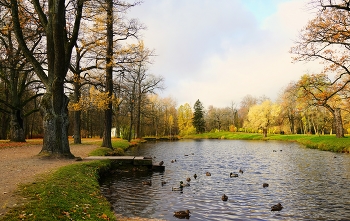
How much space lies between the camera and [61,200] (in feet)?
24.5

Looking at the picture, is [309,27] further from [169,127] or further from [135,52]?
[169,127]

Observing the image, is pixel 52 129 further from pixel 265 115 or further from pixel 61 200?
pixel 265 115

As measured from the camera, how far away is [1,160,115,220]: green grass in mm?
6281

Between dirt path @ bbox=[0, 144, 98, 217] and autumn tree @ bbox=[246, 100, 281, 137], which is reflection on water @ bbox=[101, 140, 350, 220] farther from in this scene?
autumn tree @ bbox=[246, 100, 281, 137]

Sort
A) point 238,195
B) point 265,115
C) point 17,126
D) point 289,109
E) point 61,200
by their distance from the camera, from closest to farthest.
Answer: point 61,200 → point 238,195 → point 17,126 → point 289,109 → point 265,115

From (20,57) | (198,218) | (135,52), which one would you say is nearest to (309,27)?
(135,52)

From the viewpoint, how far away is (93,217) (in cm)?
706

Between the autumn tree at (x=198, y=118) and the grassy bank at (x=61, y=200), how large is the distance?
291ft

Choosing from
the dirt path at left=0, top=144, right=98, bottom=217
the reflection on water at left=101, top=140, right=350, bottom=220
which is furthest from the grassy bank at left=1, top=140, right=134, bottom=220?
the reflection on water at left=101, top=140, right=350, bottom=220

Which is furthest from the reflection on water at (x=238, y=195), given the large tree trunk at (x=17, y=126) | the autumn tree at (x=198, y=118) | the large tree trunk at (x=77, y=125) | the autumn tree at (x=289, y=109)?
the autumn tree at (x=198, y=118)

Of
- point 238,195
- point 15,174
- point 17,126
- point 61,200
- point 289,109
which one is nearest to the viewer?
point 61,200

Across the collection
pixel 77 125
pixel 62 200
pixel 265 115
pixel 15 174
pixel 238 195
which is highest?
pixel 265 115

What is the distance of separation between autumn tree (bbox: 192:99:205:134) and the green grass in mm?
88805

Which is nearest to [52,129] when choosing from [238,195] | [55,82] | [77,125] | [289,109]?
[55,82]
